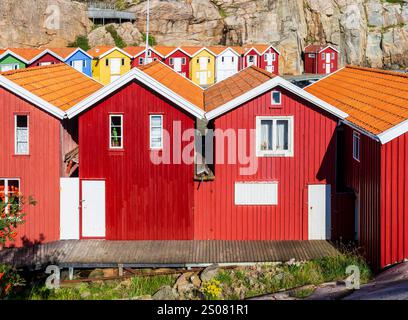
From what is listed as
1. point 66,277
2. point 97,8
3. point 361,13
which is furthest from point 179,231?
point 361,13

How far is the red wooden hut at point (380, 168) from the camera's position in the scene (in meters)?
14.7

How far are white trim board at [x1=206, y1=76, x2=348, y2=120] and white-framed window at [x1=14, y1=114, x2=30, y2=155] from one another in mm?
6085

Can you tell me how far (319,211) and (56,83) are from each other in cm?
1100

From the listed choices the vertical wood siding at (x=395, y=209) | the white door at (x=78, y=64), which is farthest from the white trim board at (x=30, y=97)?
the white door at (x=78, y=64)

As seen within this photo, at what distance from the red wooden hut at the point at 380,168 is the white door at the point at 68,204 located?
916 centimetres

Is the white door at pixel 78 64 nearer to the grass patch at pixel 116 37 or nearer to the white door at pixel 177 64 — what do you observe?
the white door at pixel 177 64

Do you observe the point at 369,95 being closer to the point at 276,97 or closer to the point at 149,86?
the point at 276,97

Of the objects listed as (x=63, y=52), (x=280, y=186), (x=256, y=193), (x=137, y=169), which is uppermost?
(x=63, y=52)

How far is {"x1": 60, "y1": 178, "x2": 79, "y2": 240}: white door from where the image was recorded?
1853 centimetres

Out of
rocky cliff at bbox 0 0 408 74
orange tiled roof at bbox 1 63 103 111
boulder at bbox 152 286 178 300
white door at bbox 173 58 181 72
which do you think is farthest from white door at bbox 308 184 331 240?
rocky cliff at bbox 0 0 408 74

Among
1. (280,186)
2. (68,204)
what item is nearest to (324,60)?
(280,186)

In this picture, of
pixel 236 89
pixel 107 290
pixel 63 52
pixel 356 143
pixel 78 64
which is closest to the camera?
pixel 107 290

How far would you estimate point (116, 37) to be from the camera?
76.9 metres
